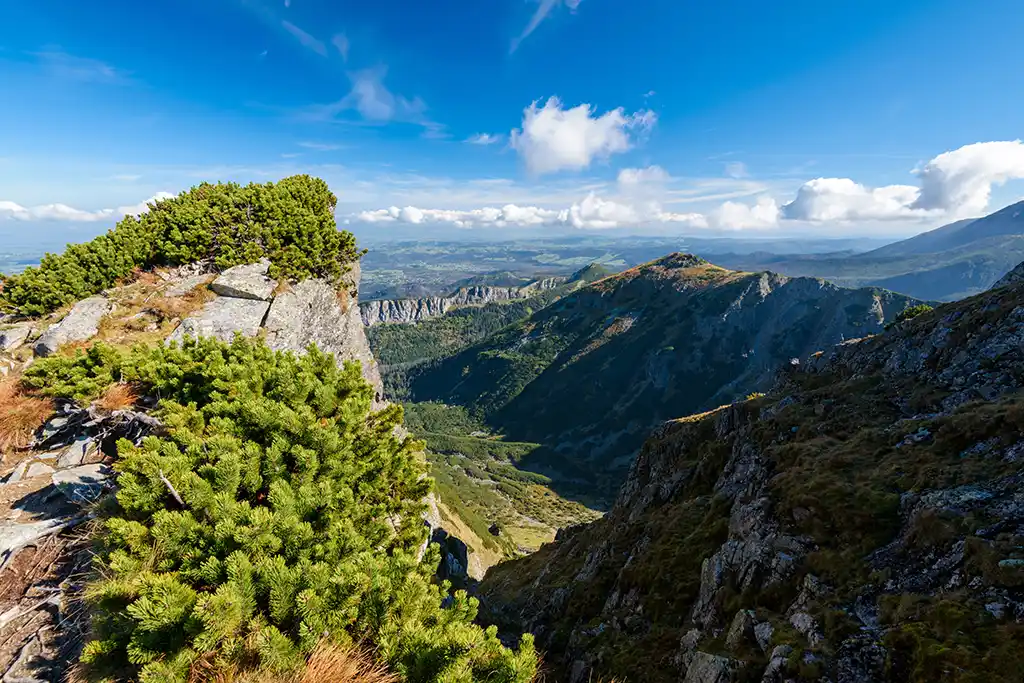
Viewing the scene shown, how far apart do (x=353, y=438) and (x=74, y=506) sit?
860cm

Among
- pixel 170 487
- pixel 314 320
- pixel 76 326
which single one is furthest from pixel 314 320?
pixel 170 487

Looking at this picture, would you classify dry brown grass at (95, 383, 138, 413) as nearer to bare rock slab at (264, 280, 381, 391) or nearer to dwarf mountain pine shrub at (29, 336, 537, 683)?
dwarf mountain pine shrub at (29, 336, 537, 683)

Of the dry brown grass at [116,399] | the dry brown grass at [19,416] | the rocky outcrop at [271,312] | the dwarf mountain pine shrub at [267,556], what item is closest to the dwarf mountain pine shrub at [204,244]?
the rocky outcrop at [271,312]

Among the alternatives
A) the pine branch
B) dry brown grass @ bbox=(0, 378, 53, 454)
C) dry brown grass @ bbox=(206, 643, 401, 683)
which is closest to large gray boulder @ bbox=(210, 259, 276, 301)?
dry brown grass @ bbox=(0, 378, 53, 454)

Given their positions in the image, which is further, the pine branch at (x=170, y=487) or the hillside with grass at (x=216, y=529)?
the pine branch at (x=170, y=487)

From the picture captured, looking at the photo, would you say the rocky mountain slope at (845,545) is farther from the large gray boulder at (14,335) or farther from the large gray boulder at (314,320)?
the large gray boulder at (14,335)

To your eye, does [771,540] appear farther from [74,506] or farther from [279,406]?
[74,506]

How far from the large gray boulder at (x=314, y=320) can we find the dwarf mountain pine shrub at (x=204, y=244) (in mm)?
1880

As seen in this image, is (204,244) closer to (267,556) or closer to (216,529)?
(216,529)

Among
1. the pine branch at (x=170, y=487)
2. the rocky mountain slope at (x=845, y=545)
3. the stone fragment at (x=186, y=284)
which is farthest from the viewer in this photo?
the stone fragment at (x=186, y=284)

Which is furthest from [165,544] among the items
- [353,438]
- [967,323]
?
[967,323]

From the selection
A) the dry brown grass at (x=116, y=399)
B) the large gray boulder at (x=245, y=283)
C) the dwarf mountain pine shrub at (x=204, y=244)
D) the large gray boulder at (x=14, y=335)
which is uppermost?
the dwarf mountain pine shrub at (x=204, y=244)

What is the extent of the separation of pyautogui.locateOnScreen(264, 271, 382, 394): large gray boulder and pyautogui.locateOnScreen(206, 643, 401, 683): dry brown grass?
70.9ft

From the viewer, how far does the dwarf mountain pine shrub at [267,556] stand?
7.40m
